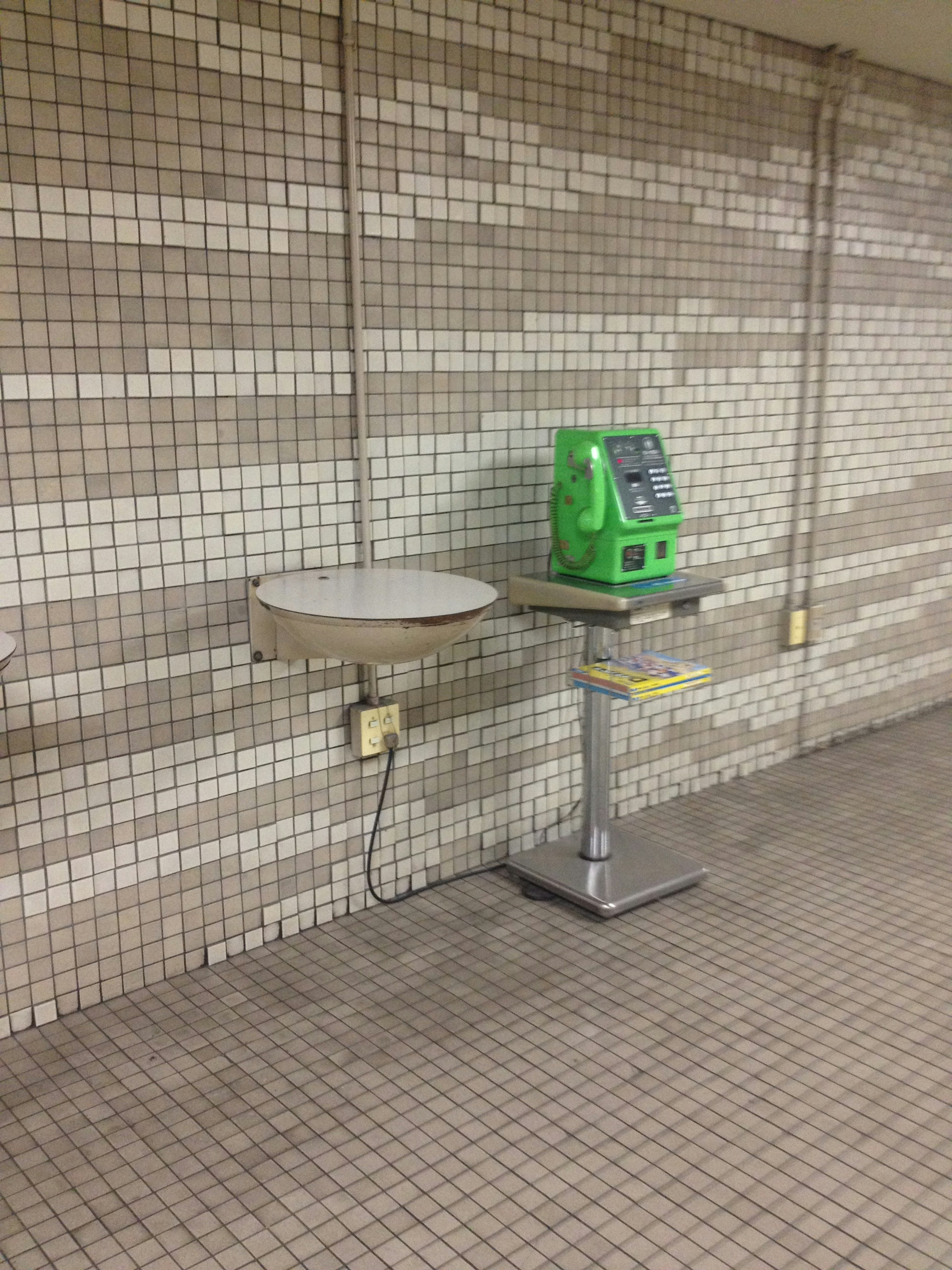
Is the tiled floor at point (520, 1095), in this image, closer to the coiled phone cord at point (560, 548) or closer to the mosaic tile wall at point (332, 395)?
the mosaic tile wall at point (332, 395)

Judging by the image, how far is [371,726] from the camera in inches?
114

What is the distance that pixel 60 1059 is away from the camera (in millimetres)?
2381

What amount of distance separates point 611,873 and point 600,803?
20 cm

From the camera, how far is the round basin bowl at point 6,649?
73.4 inches

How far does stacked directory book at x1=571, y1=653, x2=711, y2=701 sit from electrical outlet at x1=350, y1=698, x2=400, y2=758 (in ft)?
1.72

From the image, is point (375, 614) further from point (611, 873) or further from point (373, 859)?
point (611, 873)

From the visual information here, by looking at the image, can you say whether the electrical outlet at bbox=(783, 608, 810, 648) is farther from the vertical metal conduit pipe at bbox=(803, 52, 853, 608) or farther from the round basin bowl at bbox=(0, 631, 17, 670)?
the round basin bowl at bbox=(0, 631, 17, 670)

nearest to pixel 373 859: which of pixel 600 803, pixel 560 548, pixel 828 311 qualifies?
pixel 600 803

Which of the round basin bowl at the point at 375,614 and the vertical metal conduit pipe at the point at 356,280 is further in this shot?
the vertical metal conduit pipe at the point at 356,280

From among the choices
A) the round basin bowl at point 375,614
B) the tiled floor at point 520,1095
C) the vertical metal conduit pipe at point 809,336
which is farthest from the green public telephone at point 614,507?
the vertical metal conduit pipe at point 809,336

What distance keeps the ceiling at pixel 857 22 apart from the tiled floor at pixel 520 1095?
261 cm

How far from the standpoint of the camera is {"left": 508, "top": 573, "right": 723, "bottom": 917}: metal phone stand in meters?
2.87

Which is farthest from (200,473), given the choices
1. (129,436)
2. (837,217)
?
(837,217)

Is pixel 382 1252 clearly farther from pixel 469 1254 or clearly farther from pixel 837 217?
pixel 837 217
